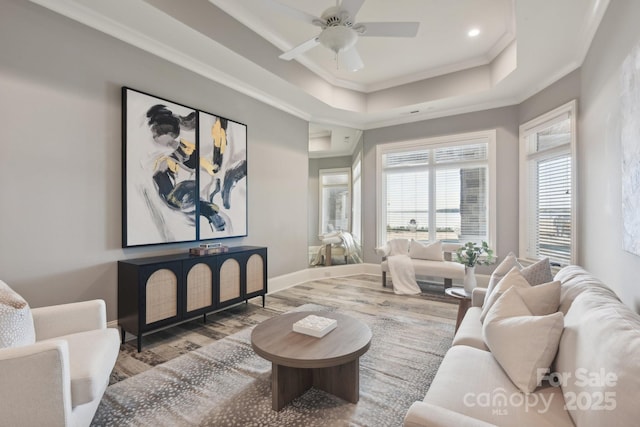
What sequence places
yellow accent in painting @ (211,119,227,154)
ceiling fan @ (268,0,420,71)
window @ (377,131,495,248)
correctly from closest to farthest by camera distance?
ceiling fan @ (268,0,420,71) → yellow accent in painting @ (211,119,227,154) → window @ (377,131,495,248)

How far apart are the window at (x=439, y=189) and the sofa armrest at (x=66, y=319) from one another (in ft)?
15.4

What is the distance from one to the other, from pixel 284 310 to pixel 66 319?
230 centimetres

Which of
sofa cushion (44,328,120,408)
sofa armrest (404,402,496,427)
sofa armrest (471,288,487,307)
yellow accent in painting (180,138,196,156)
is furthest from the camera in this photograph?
yellow accent in painting (180,138,196,156)

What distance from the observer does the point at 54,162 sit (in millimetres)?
2424

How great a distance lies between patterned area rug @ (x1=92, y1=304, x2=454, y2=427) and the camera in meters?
1.78

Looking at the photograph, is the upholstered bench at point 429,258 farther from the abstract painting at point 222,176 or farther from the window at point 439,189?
the abstract painting at point 222,176

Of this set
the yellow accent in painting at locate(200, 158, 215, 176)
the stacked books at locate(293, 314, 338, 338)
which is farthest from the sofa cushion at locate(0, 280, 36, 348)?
the yellow accent in painting at locate(200, 158, 215, 176)

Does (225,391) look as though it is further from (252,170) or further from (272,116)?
(272,116)

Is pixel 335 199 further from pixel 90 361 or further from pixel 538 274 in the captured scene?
pixel 90 361

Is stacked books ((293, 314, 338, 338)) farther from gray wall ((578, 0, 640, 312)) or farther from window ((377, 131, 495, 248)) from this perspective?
window ((377, 131, 495, 248))

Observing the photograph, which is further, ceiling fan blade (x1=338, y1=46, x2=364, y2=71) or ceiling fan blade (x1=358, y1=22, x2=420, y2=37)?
ceiling fan blade (x1=338, y1=46, x2=364, y2=71)

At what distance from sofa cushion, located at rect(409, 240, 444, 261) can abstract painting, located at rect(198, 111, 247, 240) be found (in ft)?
9.24

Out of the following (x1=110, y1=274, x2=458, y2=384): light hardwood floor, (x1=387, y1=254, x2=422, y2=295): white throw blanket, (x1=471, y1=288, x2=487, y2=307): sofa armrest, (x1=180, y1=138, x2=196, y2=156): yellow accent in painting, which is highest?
(x1=180, y1=138, x2=196, y2=156): yellow accent in painting

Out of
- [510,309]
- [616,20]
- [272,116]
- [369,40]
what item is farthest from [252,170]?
[616,20]
